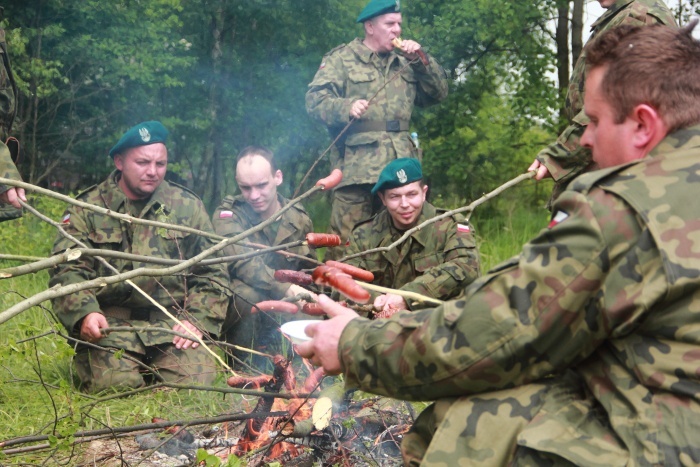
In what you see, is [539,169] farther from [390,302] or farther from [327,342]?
[327,342]

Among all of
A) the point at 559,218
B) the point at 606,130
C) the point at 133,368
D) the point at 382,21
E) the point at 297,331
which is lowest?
the point at 133,368

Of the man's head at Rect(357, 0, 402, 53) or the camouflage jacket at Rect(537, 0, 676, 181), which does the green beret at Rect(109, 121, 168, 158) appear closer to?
the man's head at Rect(357, 0, 402, 53)

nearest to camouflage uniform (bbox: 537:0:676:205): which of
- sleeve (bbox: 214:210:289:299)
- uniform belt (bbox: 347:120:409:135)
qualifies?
sleeve (bbox: 214:210:289:299)

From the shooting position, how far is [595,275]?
202 centimetres

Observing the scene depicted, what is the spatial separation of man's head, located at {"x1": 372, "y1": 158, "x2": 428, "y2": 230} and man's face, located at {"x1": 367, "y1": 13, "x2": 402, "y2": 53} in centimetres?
154

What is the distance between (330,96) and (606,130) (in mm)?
4753

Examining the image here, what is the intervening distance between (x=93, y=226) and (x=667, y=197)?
14.3 ft

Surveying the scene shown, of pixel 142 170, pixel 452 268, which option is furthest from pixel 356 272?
pixel 142 170

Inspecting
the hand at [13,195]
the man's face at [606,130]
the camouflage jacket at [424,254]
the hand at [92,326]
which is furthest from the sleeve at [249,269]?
the man's face at [606,130]

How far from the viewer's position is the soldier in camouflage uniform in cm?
200

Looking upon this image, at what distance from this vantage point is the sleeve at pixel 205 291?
558 cm

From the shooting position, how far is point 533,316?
6.82 feet

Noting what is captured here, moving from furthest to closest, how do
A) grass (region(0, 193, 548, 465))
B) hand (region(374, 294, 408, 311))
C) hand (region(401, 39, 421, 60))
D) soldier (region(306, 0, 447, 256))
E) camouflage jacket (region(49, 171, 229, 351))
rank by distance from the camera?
soldier (region(306, 0, 447, 256))
hand (region(401, 39, 421, 60))
camouflage jacket (region(49, 171, 229, 351))
hand (region(374, 294, 408, 311))
grass (region(0, 193, 548, 465))

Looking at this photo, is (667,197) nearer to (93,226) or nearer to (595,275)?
(595,275)
